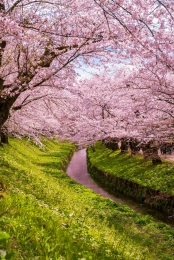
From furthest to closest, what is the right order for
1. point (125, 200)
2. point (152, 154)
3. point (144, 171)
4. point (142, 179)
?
1. point (144, 171)
2. point (152, 154)
3. point (142, 179)
4. point (125, 200)

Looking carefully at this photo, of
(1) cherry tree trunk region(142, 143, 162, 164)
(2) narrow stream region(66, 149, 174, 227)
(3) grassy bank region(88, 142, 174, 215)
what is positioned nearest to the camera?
(2) narrow stream region(66, 149, 174, 227)

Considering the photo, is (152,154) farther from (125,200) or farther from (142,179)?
(125,200)

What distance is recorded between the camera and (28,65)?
31.1ft

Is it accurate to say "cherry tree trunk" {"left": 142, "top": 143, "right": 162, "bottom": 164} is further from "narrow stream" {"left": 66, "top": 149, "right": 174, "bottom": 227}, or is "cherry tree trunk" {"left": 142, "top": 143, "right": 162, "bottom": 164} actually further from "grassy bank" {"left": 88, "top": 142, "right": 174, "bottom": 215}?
"narrow stream" {"left": 66, "top": 149, "right": 174, "bottom": 227}

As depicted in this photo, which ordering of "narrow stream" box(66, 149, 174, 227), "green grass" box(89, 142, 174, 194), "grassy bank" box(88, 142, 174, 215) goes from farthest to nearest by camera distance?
"green grass" box(89, 142, 174, 194) → "grassy bank" box(88, 142, 174, 215) → "narrow stream" box(66, 149, 174, 227)

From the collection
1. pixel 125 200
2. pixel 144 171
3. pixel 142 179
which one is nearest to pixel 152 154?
pixel 144 171

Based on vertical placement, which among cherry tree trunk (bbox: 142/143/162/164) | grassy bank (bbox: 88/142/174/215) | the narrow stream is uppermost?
cherry tree trunk (bbox: 142/143/162/164)

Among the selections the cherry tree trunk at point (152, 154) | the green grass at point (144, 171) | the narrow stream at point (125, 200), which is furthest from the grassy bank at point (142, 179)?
the cherry tree trunk at point (152, 154)

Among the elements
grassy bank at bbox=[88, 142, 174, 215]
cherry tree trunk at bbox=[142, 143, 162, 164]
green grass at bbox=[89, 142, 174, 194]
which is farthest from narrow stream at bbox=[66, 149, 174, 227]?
cherry tree trunk at bbox=[142, 143, 162, 164]

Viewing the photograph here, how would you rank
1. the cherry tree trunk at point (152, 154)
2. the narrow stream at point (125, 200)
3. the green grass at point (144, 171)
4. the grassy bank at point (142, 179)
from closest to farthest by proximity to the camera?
the narrow stream at point (125, 200) → the grassy bank at point (142, 179) → the green grass at point (144, 171) → the cherry tree trunk at point (152, 154)

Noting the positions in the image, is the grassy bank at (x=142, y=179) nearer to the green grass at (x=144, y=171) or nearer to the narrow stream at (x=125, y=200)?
the green grass at (x=144, y=171)

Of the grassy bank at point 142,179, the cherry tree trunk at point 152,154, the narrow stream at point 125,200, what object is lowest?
the narrow stream at point 125,200

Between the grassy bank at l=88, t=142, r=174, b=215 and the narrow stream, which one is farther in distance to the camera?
the grassy bank at l=88, t=142, r=174, b=215

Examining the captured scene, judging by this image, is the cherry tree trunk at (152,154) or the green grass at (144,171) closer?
the green grass at (144,171)
